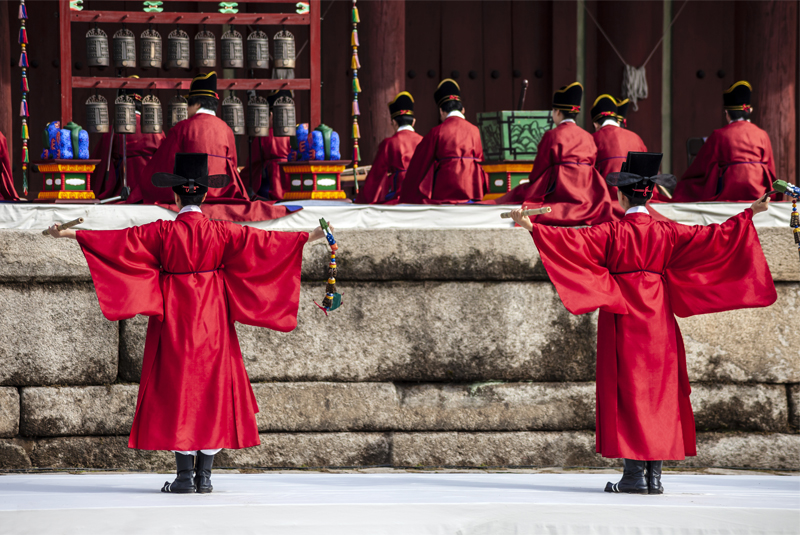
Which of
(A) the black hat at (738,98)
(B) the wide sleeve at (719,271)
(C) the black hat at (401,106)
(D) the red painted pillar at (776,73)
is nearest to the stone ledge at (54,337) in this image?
(C) the black hat at (401,106)

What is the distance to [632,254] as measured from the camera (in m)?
4.13

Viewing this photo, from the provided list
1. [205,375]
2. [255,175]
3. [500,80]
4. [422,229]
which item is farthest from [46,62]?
[205,375]

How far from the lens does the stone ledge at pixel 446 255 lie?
5.29 meters

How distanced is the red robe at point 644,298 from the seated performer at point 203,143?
2.34 metres

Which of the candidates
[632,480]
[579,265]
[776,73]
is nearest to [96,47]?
[579,265]

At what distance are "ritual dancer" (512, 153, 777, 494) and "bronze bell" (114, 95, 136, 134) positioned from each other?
11.1ft

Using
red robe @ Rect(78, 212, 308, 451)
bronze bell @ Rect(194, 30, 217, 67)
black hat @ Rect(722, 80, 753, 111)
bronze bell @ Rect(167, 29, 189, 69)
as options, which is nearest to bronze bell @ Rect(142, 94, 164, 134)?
bronze bell @ Rect(167, 29, 189, 69)

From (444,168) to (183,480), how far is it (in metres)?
3.12

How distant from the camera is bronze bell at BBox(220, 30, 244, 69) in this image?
648 cm

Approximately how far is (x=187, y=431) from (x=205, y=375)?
0.25 m

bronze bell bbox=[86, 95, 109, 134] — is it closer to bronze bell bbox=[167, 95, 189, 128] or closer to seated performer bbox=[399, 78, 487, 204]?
bronze bell bbox=[167, 95, 189, 128]

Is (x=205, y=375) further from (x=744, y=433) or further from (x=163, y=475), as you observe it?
(x=744, y=433)

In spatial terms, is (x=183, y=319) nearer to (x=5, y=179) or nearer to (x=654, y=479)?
A: (x=654, y=479)

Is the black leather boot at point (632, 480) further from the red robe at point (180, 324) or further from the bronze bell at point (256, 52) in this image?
the bronze bell at point (256, 52)
